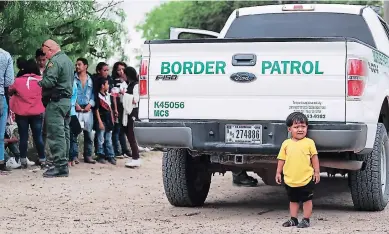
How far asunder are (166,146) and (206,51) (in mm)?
934

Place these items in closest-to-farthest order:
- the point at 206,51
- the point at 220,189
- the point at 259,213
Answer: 1. the point at 206,51
2. the point at 259,213
3. the point at 220,189

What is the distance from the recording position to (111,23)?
1395cm

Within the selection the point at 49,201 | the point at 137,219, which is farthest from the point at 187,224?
the point at 49,201

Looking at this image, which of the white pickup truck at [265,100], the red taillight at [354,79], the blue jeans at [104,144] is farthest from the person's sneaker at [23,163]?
the red taillight at [354,79]

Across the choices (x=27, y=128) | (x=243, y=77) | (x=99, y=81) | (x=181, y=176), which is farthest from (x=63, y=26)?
(x=243, y=77)

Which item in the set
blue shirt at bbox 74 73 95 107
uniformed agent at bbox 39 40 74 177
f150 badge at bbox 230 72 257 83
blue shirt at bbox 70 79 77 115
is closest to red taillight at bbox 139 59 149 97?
f150 badge at bbox 230 72 257 83

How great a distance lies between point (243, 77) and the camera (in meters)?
7.35

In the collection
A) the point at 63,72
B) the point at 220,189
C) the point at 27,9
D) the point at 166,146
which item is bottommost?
the point at 220,189

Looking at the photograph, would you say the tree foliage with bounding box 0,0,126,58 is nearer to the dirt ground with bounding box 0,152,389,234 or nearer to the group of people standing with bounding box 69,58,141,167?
the group of people standing with bounding box 69,58,141,167

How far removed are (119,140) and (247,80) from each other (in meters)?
7.22

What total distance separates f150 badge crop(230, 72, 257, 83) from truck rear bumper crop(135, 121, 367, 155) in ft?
1.23

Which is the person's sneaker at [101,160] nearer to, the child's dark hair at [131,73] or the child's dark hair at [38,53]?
the child's dark hair at [131,73]

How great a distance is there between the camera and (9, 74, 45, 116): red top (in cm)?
1154

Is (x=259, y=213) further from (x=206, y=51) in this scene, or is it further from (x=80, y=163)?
(x=80, y=163)
